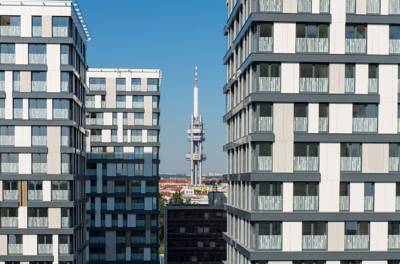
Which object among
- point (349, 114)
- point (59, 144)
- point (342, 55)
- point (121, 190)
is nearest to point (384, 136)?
point (349, 114)

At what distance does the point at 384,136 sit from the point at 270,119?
315 inches

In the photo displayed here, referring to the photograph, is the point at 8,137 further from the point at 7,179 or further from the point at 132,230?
the point at 132,230

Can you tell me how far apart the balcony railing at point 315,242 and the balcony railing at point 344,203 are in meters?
2.35

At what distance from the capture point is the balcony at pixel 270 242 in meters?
36.3

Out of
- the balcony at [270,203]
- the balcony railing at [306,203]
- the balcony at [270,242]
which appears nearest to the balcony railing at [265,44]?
the balcony at [270,203]

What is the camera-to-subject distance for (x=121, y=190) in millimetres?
84188

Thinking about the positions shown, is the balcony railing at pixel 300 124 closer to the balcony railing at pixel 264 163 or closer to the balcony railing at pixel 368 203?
the balcony railing at pixel 264 163

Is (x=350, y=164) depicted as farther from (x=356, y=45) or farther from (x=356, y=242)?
(x=356, y=45)

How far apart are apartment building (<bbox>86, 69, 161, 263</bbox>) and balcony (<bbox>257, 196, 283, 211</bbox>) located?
4979cm

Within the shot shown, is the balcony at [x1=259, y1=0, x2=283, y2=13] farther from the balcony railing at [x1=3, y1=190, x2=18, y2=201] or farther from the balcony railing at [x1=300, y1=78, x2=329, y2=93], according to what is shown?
the balcony railing at [x1=3, y1=190, x2=18, y2=201]

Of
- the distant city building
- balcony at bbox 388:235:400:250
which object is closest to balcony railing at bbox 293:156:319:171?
balcony at bbox 388:235:400:250

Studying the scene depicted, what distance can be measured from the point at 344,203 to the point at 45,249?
2905 cm

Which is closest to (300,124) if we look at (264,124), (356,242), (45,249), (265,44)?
(264,124)

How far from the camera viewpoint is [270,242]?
119ft
